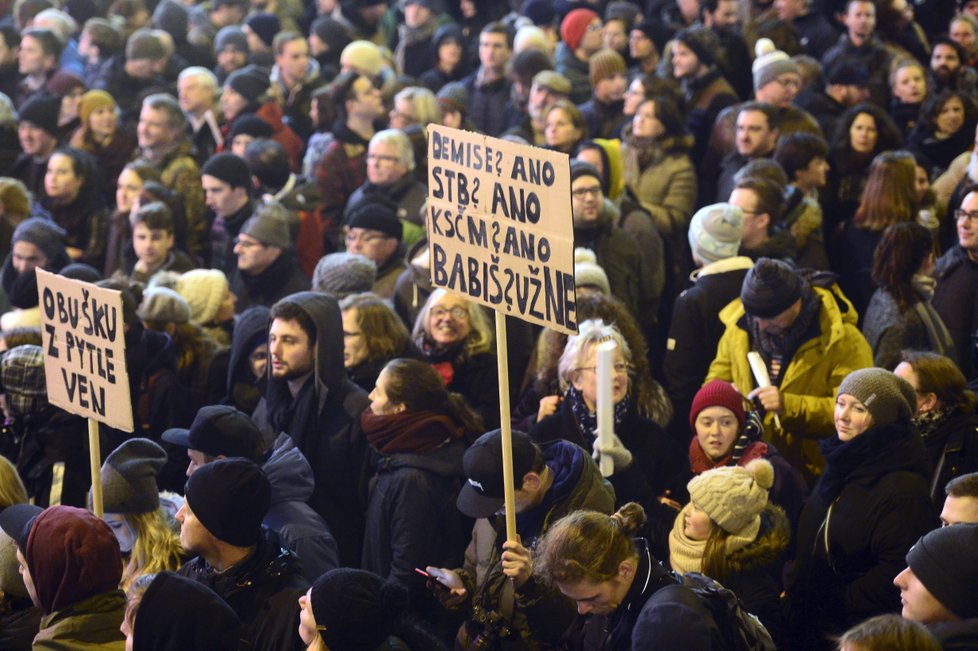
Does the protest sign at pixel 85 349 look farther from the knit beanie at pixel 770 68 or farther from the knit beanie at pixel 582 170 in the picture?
the knit beanie at pixel 770 68

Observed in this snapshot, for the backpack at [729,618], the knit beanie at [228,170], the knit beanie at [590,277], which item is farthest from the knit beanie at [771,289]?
the knit beanie at [228,170]

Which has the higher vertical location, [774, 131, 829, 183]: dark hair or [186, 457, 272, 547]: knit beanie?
[774, 131, 829, 183]: dark hair

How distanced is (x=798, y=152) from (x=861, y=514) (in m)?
Result: 4.17

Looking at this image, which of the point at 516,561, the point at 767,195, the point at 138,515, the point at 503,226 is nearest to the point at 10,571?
the point at 138,515

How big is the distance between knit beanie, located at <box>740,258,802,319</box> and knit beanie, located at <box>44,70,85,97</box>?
7854mm

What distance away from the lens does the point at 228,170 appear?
10.2 meters

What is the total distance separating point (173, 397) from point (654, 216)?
3758 millimetres

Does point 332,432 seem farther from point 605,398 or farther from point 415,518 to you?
point 605,398

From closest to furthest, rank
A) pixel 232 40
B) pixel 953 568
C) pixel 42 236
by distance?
pixel 953 568, pixel 42 236, pixel 232 40

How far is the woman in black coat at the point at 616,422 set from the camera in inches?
267

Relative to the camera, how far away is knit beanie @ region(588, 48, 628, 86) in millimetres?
12094

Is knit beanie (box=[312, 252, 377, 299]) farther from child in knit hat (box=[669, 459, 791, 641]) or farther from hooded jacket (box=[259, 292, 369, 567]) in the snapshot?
child in knit hat (box=[669, 459, 791, 641])

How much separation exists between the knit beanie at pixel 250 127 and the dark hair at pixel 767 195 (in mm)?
4524

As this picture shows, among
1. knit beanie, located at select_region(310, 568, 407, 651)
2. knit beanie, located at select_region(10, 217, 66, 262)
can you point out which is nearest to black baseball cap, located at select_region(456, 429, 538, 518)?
knit beanie, located at select_region(310, 568, 407, 651)
